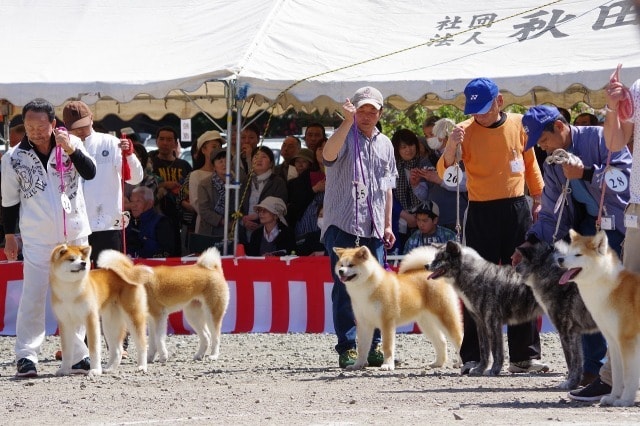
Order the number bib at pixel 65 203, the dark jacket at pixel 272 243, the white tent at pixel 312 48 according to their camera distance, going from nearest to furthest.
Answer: the number bib at pixel 65 203 < the white tent at pixel 312 48 < the dark jacket at pixel 272 243

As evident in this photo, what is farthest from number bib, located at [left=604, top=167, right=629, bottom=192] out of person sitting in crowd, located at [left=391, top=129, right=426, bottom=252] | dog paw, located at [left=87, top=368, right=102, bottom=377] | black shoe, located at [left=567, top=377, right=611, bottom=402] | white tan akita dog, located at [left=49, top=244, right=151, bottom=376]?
person sitting in crowd, located at [left=391, top=129, right=426, bottom=252]

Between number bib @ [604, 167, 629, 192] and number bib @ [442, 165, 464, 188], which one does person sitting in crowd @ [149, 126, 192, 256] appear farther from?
number bib @ [604, 167, 629, 192]

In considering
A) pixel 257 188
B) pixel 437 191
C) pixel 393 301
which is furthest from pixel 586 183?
pixel 257 188

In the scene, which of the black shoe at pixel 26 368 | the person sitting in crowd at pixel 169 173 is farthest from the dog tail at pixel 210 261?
the person sitting in crowd at pixel 169 173

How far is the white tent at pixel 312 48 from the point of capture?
1123 centimetres

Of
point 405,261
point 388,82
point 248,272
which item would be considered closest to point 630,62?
point 388,82

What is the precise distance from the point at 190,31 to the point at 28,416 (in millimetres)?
6503

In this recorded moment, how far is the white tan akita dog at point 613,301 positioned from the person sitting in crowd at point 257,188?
21.6 feet

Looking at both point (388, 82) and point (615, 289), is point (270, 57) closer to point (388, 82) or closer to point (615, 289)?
point (388, 82)

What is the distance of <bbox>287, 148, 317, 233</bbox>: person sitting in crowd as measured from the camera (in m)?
13.2

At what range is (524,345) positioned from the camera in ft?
29.6

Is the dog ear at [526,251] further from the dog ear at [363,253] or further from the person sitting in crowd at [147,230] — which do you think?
the person sitting in crowd at [147,230]

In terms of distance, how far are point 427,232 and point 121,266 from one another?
3777mm

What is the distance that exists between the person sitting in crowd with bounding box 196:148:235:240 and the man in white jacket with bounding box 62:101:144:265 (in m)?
3.36
